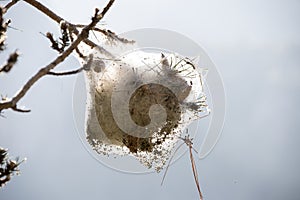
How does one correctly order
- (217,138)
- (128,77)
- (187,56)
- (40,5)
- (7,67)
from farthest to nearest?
(217,138) < (187,56) < (128,77) < (40,5) < (7,67)

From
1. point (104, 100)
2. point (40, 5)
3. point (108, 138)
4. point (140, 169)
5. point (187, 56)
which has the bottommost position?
point (140, 169)

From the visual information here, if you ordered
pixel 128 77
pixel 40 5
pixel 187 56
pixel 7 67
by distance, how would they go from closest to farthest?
1. pixel 7 67
2. pixel 40 5
3. pixel 128 77
4. pixel 187 56

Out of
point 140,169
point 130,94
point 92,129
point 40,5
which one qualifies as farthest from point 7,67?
point 140,169

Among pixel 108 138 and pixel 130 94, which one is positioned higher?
pixel 130 94

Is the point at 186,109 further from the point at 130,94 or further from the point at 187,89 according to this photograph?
the point at 130,94

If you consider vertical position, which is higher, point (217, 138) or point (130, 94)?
point (130, 94)

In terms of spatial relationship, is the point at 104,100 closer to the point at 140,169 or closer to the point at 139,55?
the point at 139,55

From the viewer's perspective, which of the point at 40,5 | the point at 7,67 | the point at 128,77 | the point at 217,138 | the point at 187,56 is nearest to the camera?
the point at 7,67

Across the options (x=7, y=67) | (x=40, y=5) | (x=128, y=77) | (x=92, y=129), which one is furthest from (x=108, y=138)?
(x=7, y=67)

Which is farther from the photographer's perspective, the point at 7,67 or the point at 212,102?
the point at 212,102
